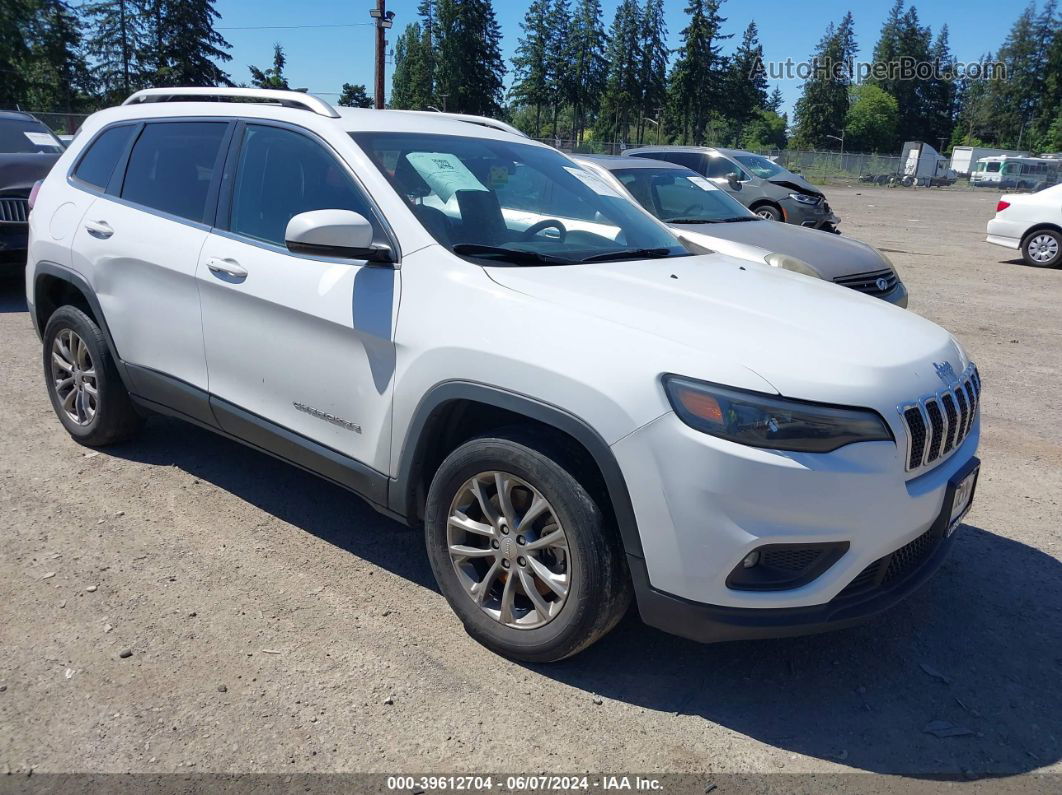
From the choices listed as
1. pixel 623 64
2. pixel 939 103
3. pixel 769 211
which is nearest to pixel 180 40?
pixel 623 64

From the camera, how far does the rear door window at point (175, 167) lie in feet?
13.3

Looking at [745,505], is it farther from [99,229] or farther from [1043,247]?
[1043,247]

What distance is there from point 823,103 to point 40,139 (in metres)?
110

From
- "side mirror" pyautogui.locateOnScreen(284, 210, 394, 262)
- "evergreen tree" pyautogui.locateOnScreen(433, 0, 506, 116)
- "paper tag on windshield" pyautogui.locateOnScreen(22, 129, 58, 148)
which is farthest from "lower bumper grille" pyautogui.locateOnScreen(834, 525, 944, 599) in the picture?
"evergreen tree" pyautogui.locateOnScreen(433, 0, 506, 116)

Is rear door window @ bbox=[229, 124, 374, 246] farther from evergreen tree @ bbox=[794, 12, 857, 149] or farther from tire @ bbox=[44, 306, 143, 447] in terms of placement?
evergreen tree @ bbox=[794, 12, 857, 149]

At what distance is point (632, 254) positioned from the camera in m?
3.71

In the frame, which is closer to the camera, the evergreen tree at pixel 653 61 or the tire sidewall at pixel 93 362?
the tire sidewall at pixel 93 362

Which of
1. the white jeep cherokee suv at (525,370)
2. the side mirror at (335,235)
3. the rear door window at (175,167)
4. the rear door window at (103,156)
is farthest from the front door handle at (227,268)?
the rear door window at (103,156)

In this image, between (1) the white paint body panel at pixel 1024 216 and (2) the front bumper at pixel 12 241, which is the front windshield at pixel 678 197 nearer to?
(2) the front bumper at pixel 12 241

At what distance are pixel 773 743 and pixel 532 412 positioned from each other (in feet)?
4.21

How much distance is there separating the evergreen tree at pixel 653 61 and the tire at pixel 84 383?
100 metres

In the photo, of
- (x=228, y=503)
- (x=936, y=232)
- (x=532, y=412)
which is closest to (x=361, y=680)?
(x=532, y=412)

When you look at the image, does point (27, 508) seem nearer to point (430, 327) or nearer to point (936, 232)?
point (430, 327)

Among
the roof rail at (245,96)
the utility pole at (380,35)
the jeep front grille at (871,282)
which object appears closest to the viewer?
the roof rail at (245,96)
